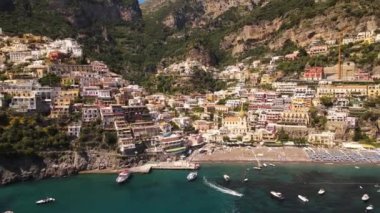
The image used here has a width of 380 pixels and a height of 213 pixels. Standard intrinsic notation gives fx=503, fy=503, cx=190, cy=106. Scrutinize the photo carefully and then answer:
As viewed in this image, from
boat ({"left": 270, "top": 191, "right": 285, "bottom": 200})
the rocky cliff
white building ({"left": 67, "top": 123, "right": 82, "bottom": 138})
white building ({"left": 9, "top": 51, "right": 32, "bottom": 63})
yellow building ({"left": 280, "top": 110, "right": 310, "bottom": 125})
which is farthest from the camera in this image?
white building ({"left": 9, "top": 51, "right": 32, "bottom": 63})

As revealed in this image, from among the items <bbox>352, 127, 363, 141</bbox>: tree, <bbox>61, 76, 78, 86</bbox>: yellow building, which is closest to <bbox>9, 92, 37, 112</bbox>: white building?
<bbox>61, 76, 78, 86</bbox>: yellow building

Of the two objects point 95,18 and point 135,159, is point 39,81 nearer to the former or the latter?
point 135,159

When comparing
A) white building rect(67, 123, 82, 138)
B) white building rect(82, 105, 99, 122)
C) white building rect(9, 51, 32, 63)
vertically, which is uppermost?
white building rect(9, 51, 32, 63)

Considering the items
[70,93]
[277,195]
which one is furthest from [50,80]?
[277,195]

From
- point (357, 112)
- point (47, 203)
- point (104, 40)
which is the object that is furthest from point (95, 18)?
point (47, 203)

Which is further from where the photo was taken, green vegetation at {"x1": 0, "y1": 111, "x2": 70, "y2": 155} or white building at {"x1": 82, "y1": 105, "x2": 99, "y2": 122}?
white building at {"x1": 82, "y1": 105, "x2": 99, "y2": 122}

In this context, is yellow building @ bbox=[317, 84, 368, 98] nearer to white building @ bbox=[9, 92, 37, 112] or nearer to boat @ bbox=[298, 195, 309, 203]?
boat @ bbox=[298, 195, 309, 203]

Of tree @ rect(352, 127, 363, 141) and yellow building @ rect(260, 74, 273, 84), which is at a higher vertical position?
yellow building @ rect(260, 74, 273, 84)

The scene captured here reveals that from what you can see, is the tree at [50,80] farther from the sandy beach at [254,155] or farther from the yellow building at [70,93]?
the sandy beach at [254,155]
